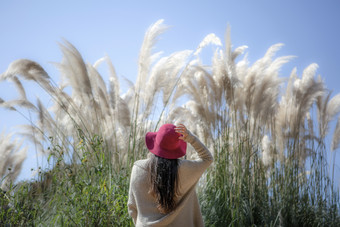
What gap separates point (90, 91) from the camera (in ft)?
12.8

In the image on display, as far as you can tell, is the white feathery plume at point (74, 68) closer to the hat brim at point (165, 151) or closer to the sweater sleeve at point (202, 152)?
the hat brim at point (165, 151)

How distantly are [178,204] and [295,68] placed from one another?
3391mm

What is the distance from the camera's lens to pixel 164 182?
2.39 metres

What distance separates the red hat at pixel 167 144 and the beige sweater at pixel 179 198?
0.07 metres

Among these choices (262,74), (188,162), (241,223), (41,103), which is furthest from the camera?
(41,103)

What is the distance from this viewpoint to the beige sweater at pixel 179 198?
244cm

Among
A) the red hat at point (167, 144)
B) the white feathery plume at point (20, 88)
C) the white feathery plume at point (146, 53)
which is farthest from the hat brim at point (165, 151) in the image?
the white feathery plume at point (20, 88)

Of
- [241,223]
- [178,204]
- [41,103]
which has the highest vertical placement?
[41,103]

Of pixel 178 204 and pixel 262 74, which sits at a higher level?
pixel 262 74

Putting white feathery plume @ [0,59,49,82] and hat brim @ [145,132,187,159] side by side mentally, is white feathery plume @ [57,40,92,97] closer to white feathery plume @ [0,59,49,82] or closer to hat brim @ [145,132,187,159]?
white feathery plume @ [0,59,49,82]

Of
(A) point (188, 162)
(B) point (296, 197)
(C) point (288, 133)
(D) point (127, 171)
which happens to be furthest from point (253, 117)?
(A) point (188, 162)

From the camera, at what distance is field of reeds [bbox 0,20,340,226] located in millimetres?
3635

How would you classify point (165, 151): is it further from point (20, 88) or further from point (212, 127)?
point (20, 88)

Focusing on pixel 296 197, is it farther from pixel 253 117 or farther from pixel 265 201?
pixel 253 117
